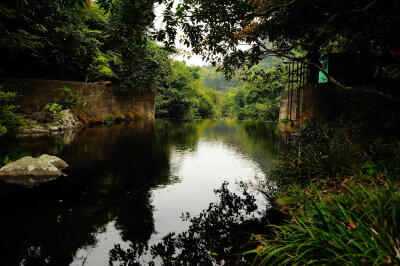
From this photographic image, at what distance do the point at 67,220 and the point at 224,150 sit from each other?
6.34m

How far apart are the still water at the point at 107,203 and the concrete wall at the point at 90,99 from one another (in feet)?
16.5

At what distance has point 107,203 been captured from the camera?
12.2ft

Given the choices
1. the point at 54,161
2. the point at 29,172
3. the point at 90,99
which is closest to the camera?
the point at 29,172

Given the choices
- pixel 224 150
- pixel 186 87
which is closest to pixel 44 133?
pixel 224 150

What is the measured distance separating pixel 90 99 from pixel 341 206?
1565cm

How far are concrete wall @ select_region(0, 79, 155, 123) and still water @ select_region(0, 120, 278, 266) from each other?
502cm

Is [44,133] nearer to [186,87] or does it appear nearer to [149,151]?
[149,151]

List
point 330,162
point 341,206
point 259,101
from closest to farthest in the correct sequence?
point 341,206, point 330,162, point 259,101

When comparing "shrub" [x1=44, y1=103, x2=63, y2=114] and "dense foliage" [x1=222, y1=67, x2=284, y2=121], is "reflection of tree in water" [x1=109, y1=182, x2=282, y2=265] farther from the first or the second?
"dense foliage" [x1=222, y1=67, x2=284, y2=121]

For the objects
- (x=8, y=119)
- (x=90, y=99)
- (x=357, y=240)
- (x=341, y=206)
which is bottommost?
(x=357, y=240)

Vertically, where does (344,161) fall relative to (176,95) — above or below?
below

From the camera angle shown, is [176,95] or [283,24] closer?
[283,24]

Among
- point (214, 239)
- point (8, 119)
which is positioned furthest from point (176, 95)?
point (214, 239)

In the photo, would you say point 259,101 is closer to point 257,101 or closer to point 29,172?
point 257,101
